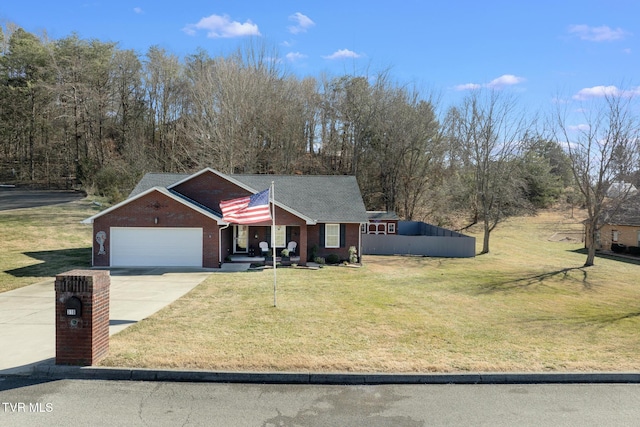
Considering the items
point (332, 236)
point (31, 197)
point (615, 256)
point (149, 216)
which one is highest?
point (31, 197)

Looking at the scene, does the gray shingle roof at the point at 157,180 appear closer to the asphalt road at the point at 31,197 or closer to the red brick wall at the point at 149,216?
the red brick wall at the point at 149,216

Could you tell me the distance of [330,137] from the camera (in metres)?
44.3

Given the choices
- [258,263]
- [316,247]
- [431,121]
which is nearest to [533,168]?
[431,121]

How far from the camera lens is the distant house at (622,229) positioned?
3279 cm

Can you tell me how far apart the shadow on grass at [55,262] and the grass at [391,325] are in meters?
7.01

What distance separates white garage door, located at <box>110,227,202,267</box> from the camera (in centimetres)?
2022

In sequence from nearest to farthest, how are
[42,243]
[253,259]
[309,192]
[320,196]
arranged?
[253,259] → [42,243] → [320,196] → [309,192]

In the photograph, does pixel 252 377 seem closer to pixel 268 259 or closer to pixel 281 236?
pixel 268 259

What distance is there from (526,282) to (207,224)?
15.2 metres

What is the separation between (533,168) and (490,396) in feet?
159

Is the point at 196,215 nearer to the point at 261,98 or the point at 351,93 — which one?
the point at 261,98

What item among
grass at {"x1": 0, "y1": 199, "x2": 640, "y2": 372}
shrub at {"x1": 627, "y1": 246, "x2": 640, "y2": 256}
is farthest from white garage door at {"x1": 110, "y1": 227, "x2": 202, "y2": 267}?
shrub at {"x1": 627, "y1": 246, "x2": 640, "y2": 256}

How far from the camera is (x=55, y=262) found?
19.7 m

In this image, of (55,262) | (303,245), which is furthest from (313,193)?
(55,262)
